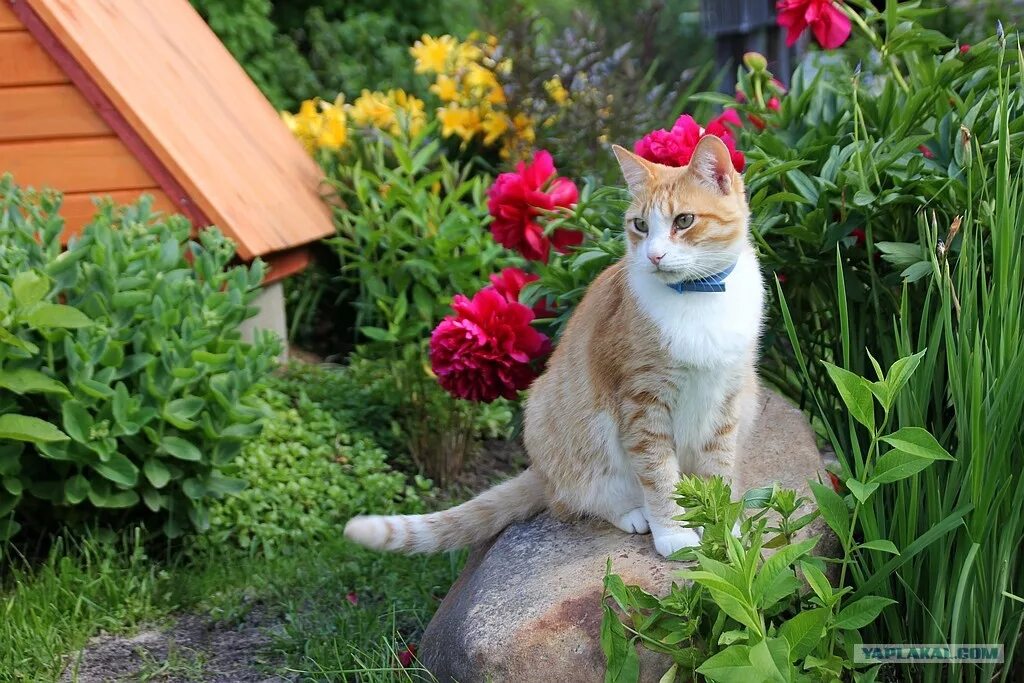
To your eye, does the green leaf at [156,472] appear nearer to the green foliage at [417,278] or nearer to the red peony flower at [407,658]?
the red peony flower at [407,658]

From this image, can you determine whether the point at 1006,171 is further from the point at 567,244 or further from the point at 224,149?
the point at 224,149

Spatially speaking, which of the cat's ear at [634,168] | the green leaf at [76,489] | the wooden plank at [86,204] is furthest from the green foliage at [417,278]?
the cat's ear at [634,168]

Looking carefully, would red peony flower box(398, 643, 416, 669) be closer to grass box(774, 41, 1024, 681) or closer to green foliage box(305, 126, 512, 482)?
grass box(774, 41, 1024, 681)

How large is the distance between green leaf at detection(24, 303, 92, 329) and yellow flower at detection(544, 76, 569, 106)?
3227 millimetres

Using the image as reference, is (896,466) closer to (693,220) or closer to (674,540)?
(674,540)

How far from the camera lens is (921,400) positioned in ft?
8.11

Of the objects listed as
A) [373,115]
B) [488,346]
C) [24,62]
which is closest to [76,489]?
[488,346]

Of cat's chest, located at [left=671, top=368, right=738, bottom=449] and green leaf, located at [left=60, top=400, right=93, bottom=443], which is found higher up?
green leaf, located at [left=60, top=400, right=93, bottom=443]

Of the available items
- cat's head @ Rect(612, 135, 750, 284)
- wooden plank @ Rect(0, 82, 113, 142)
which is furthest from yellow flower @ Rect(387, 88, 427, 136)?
cat's head @ Rect(612, 135, 750, 284)

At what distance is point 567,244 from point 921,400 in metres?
1.41

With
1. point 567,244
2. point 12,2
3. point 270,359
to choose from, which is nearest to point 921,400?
point 567,244

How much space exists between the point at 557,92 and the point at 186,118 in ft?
6.94

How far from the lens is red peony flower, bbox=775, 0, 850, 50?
10.9 feet

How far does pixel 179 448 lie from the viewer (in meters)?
3.39
